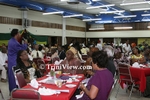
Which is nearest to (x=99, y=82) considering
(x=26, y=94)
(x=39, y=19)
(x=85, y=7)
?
(x=26, y=94)

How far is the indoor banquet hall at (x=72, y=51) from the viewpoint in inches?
96.9

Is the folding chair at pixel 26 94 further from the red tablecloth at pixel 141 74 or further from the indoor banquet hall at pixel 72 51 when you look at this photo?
the red tablecloth at pixel 141 74

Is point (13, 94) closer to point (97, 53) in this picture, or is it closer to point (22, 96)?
point (22, 96)

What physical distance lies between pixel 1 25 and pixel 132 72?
8.88 metres

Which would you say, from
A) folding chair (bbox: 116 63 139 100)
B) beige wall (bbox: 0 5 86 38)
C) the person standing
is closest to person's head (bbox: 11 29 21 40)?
the person standing

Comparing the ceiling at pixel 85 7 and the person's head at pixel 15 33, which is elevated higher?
the ceiling at pixel 85 7

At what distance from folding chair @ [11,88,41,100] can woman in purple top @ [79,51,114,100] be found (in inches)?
23.4

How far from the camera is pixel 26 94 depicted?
2115 millimetres

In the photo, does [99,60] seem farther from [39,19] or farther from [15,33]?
[39,19]

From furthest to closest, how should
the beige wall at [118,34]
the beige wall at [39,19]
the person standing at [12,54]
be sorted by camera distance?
the beige wall at [118,34] → the beige wall at [39,19] → the person standing at [12,54]

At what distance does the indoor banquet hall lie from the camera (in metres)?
2.46

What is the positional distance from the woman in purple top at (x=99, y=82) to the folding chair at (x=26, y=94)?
0.59 metres

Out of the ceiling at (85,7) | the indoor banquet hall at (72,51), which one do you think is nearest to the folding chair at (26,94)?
the indoor banquet hall at (72,51)

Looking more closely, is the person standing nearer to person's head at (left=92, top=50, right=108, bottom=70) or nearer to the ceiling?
person's head at (left=92, top=50, right=108, bottom=70)
